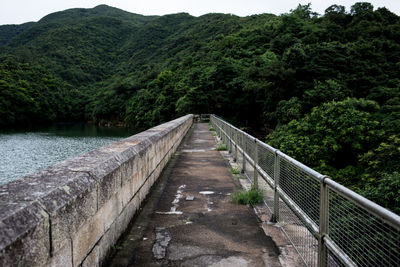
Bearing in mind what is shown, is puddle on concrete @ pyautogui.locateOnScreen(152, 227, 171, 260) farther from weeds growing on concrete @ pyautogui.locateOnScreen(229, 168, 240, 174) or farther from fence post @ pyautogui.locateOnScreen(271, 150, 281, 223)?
weeds growing on concrete @ pyautogui.locateOnScreen(229, 168, 240, 174)

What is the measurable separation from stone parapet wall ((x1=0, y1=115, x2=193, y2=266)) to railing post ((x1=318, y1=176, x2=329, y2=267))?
1974 millimetres

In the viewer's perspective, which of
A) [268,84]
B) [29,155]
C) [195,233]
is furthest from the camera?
[268,84]

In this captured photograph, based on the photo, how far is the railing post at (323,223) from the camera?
2604 mm

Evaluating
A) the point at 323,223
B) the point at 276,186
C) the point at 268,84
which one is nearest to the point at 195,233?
the point at 276,186

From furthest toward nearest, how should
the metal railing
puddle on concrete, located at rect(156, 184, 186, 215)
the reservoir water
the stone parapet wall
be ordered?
the reservoir water, puddle on concrete, located at rect(156, 184, 186, 215), the metal railing, the stone parapet wall

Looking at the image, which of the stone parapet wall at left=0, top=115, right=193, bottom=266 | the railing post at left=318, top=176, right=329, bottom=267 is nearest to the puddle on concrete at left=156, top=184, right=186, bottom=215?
the stone parapet wall at left=0, top=115, right=193, bottom=266

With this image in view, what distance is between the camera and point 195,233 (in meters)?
3.86

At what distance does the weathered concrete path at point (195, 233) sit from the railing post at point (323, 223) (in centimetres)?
57

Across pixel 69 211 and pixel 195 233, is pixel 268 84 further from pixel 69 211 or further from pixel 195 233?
pixel 69 211

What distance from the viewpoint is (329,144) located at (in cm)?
1947

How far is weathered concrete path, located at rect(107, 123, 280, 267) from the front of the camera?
3180 millimetres

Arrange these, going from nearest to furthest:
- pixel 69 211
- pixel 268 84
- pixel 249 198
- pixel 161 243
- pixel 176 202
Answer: pixel 69 211 → pixel 161 243 → pixel 249 198 → pixel 176 202 → pixel 268 84

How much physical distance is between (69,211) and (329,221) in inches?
82.2

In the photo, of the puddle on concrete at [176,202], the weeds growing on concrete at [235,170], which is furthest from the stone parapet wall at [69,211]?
the weeds growing on concrete at [235,170]
